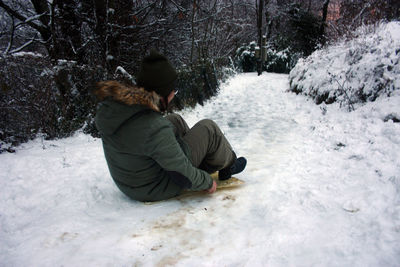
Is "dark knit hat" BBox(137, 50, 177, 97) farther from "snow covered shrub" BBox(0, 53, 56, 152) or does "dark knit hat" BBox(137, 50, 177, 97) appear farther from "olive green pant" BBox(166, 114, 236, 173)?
"snow covered shrub" BBox(0, 53, 56, 152)

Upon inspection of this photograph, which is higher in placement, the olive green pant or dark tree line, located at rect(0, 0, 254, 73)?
dark tree line, located at rect(0, 0, 254, 73)

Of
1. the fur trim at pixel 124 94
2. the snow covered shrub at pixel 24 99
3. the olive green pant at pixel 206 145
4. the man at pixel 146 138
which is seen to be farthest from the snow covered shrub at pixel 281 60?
the fur trim at pixel 124 94

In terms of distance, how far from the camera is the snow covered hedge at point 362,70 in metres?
3.78

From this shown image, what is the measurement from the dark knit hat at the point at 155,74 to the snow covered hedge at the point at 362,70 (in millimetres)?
3536

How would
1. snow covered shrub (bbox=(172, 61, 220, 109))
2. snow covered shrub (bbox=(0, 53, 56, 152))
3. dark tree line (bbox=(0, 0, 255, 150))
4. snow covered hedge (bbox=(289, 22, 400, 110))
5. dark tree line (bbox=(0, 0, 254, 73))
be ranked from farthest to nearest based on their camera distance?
1. snow covered shrub (bbox=(172, 61, 220, 109))
2. dark tree line (bbox=(0, 0, 254, 73))
3. snow covered hedge (bbox=(289, 22, 400, 110))
4. dark tree line (bbox=(0, 0, 255, 150))
5. snow covered shrub (bbox=(0, 53, 56, 152))

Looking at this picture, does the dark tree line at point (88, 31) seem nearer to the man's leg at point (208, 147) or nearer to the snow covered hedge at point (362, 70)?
the man's leg at point (208, 147)

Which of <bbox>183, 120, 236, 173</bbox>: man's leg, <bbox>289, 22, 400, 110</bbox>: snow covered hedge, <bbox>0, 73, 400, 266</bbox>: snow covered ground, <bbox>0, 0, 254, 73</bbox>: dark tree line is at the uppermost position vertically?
<bbox>0, 0, 254, 73</bbox>: dark tree line

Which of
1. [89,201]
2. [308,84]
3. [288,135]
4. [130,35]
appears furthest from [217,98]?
[89,201]

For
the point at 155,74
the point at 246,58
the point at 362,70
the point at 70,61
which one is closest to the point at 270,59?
the point at 246,58

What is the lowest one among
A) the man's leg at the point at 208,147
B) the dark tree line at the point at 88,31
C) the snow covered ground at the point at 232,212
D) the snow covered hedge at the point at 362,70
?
the snow covered ground at the point at 232,212

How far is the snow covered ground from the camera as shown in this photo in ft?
4.44

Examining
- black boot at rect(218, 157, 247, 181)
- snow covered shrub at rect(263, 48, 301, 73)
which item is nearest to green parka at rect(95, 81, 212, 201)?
black boot at rect(218, 157, 247, 181)

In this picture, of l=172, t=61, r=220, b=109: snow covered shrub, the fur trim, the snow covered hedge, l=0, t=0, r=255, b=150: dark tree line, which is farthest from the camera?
l=172, t=61, r=220, b=109: snow covered shrub

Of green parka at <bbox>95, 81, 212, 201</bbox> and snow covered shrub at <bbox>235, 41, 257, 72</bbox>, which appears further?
snow covered shrub at <bbox>235, 41, 257, 72</bbox>
